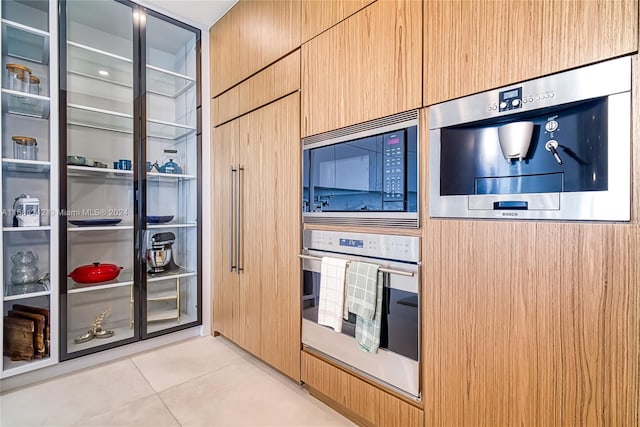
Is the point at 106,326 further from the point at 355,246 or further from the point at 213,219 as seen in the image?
the point at 355,246

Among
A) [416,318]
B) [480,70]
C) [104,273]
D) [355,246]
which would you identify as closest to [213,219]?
[104,273]

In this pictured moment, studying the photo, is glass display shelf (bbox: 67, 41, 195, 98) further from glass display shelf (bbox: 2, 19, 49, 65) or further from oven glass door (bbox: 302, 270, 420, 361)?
oven glass door (bbox: 302, 270, 420, 361)

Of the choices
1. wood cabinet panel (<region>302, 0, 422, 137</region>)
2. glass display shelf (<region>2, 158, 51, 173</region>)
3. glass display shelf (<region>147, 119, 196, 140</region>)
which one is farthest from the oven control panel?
glass display shelf (<region>2, 158, 51, 173</region>)

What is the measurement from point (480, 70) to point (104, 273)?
2.67m

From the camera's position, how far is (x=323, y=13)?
170 centimetres

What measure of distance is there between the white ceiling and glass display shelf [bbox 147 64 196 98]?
1.47 ft

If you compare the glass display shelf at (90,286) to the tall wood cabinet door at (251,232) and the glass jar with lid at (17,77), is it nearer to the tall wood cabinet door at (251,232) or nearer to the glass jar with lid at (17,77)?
the tall wood cabinet door at (251,232)

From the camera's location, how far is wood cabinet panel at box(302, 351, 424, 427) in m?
1.39

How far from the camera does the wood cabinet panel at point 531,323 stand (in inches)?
35.5

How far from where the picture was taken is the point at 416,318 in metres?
1.36

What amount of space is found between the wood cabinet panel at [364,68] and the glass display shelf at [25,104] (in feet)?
5.74

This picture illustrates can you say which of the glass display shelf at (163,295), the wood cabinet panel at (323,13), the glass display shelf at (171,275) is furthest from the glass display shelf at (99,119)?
the wood cabinet panel at (323,13)

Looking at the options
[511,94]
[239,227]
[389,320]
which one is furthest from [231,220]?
[511,94]

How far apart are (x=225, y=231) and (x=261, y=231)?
550 millimetres
